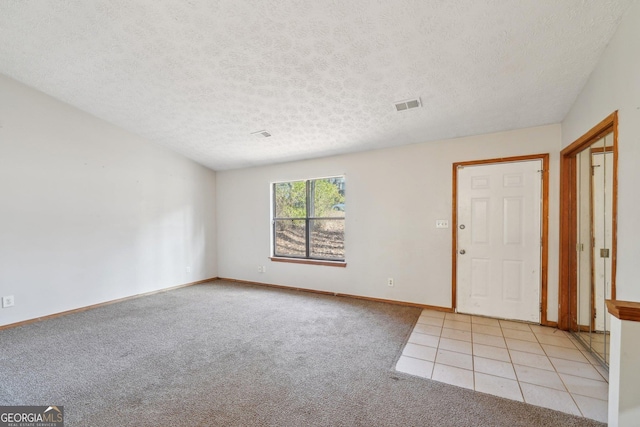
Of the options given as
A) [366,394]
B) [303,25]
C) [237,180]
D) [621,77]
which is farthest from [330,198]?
[621,77]

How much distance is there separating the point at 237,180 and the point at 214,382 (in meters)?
3.95

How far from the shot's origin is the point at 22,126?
126 inches

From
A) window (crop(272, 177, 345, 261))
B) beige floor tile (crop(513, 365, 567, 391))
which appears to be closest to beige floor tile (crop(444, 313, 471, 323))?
beige floor tile (crop(513, 365, 567, 391))

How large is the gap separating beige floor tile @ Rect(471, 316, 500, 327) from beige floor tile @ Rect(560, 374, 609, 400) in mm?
1059

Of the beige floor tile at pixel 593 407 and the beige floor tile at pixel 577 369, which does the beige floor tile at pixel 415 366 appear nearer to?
the beige floor tile at pixel 593 407

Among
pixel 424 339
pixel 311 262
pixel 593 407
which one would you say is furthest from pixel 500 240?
pixel 311 262

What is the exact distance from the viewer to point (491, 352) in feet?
8.14

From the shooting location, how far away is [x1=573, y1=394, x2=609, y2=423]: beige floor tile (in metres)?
1.66

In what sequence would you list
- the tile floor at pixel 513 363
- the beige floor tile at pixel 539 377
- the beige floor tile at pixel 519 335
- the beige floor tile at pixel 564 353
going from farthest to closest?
the beige floor tile at pixel 519 335
the beige floor tile at pixel 564 353
the beige floor tile at pixel 539 377
the tile floor at pixel 513 363

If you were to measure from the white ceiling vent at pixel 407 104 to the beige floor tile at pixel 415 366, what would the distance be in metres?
2.47

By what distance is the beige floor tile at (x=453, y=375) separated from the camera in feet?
6.64

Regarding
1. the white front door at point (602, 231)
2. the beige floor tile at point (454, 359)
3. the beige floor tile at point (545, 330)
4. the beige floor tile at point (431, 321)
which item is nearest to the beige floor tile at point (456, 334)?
the beige floor tile at point (431, 321)

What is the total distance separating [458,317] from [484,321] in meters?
0.27

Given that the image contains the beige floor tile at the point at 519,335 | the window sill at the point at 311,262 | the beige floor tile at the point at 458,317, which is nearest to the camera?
the beige floor tile at the point at 519,335
